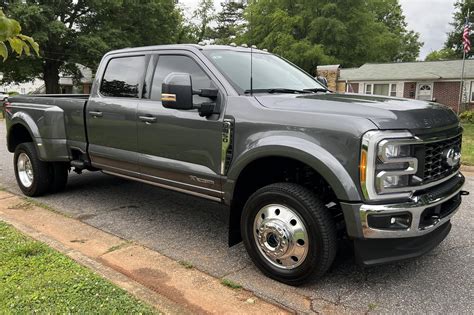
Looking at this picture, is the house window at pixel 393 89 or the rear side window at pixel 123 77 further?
the house window at pixel 393 89

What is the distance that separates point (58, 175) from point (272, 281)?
3.97 meters

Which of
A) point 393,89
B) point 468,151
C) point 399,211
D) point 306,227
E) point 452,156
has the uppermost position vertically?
point 452,156

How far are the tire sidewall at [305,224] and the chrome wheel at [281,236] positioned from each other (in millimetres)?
31

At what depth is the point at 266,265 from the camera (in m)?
3.65

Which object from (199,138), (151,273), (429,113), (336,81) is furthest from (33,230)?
(336,81)

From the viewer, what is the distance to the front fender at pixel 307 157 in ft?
10.3

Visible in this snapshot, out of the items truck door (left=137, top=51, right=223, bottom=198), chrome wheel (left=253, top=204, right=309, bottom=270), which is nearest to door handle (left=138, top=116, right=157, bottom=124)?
truck door (left=137, top=51, right=223, bottom=198)

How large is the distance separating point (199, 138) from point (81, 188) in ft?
11.7

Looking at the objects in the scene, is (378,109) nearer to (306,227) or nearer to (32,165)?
(306,227)

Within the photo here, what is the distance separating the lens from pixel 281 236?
3.49 metres

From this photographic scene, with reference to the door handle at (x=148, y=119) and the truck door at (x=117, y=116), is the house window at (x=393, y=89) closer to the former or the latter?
the truck door at (x=117, y=116)

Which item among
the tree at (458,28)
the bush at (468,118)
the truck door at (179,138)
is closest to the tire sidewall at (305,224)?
the truck door at (179,138)

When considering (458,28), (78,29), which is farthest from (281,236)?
(458,28)

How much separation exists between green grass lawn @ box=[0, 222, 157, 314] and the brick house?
26140mm
